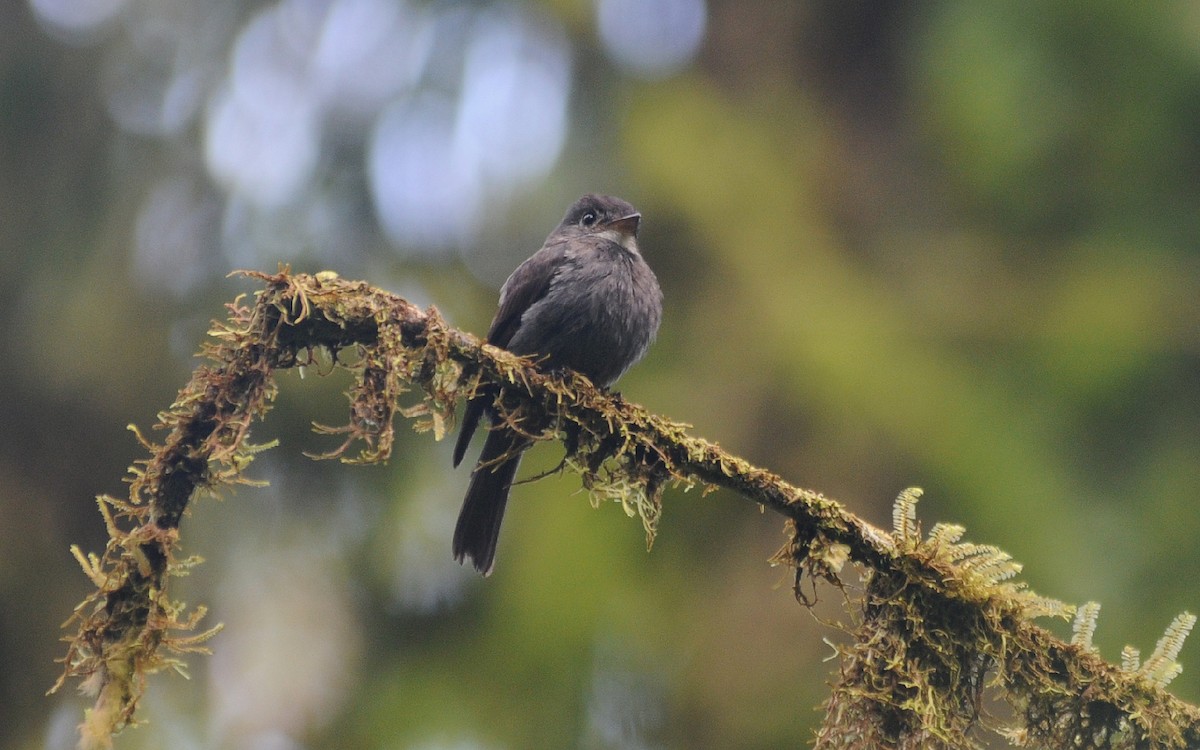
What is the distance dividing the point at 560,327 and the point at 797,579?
70.7 inches

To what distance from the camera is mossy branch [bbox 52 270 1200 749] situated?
2732 mm

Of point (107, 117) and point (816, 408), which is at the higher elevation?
point (107, 117)

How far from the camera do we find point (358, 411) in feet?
10.5

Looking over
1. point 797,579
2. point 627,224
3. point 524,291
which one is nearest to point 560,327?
point 524,291

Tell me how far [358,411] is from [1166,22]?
530 cm

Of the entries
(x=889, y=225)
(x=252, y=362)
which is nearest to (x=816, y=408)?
(x=889, y=225)

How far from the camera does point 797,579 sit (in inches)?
124

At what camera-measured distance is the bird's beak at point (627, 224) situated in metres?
5.31

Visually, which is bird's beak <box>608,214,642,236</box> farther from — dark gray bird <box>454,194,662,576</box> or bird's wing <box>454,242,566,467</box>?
bird's wing <box>454,242,566,467</box>

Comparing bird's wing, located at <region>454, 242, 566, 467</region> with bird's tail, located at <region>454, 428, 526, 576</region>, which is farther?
bird's wing, located at <region>454, 242, 566, 467</region>

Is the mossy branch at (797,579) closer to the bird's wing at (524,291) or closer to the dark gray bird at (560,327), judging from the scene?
the dark gray bird at (560,327)

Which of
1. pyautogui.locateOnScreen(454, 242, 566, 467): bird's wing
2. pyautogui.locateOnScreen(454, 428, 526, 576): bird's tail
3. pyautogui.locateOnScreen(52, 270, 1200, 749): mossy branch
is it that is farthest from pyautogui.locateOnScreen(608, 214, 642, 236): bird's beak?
pyautogui.locateOnScreen(52, 270, 1200, 749): mossy branch

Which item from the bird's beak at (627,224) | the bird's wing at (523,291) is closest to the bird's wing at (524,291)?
the bird's wing at (523,291)

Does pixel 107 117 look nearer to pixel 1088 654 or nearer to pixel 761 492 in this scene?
pixel 761 492
